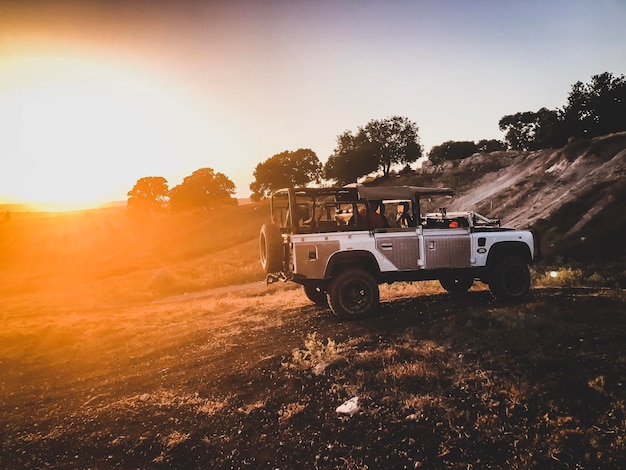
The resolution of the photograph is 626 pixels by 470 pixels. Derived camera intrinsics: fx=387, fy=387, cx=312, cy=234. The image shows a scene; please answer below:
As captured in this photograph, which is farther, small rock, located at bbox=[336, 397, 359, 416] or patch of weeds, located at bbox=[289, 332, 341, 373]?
patch of weeds, located at bbox=[289, 332, 341, 373]

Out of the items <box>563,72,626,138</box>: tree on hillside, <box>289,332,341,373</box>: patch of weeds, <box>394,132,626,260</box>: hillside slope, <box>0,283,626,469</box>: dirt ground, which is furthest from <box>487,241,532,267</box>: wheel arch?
<box>563,72,626,138</box>: tree on hillside

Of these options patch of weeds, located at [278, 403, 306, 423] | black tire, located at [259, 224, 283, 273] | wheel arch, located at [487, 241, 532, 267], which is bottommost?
patch of weeds, located at [278, 403, 306, 423]

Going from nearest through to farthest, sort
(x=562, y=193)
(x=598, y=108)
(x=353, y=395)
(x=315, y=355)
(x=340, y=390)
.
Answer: (x=353, y=395) < (x=340, y=390) < (x=315, y=355) < (x=562, y=193) < (x=598, y=108)

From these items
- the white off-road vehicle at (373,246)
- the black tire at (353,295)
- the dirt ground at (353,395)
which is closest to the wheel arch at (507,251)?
the white off-road vehicle at (373,246)

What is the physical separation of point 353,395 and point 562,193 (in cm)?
2673

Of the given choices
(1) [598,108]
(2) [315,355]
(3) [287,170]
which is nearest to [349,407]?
(2) [315,355]

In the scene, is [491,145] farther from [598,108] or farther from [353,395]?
[353,395]

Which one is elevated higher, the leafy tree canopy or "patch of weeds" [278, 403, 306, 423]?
the leafy tree canopy

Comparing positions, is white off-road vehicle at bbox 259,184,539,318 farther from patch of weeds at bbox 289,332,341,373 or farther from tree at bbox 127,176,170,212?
tree at bbox 127,176,170,212

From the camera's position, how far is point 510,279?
32.8 ft

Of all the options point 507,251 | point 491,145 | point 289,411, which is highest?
point 491,145

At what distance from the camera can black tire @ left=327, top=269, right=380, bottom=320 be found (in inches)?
357

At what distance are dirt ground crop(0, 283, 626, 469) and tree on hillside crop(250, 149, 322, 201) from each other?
58996 millimetres

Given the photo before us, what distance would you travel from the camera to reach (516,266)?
9.90 m
